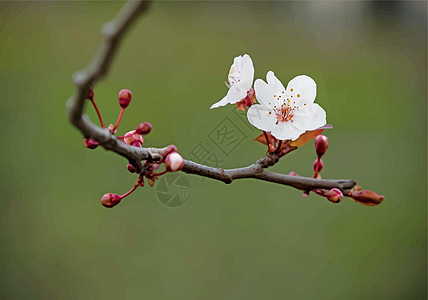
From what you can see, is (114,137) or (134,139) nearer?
(114,137)

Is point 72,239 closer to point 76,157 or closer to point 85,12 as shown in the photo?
point 76,157

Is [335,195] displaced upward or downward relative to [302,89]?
downward

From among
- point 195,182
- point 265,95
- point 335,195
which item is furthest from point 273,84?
point 195,182

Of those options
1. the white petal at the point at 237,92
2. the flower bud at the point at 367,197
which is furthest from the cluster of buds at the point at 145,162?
the flower bud at the point at 367,197

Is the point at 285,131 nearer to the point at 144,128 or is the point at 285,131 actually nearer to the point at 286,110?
the point at 286,110

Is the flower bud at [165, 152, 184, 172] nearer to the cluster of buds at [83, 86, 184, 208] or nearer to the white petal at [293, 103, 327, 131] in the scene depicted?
the cluster of buds at [83, 86, 184, 208]
